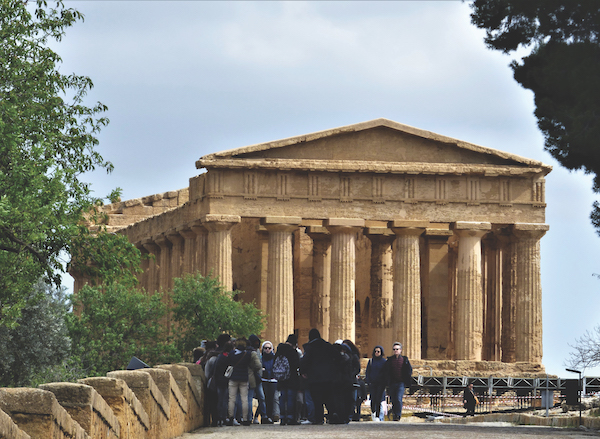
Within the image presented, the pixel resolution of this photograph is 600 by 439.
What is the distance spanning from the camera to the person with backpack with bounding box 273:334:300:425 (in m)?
23.3

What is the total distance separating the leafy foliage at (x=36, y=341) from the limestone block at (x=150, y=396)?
17.2 meters

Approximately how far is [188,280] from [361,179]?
25.9ft

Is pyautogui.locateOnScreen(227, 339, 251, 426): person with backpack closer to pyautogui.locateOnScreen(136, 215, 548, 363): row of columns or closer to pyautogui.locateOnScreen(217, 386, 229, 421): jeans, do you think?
pyautogui.locateOnScreen(217, 386, 229, 421): jeans

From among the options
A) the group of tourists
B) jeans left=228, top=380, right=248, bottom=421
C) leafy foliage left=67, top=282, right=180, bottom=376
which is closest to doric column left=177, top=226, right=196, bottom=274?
leafy foliage left=67, top=282, right=180, bottom=376

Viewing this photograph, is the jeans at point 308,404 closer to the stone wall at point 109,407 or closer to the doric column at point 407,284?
the stone wall at point 109,407

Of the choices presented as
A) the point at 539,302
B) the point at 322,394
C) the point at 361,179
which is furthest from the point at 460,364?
the point at 322,394

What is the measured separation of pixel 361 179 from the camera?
1897 inches

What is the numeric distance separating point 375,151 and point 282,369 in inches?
1007

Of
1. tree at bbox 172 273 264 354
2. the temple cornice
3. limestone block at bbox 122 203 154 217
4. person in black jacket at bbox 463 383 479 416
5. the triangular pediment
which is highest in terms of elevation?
the triangular pediment

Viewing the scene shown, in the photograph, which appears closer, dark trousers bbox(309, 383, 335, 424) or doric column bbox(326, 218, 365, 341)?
dark trousers bbox(309, 383, 335, 424)

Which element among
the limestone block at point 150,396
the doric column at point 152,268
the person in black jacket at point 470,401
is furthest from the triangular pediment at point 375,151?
the limestone block at point 150,396

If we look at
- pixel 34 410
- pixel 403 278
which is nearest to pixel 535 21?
pixel 34 410

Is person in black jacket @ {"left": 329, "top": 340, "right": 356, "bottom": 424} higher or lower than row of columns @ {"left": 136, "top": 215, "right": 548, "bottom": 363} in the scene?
lower

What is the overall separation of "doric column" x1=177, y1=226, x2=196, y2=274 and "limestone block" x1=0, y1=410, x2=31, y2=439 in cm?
3828
